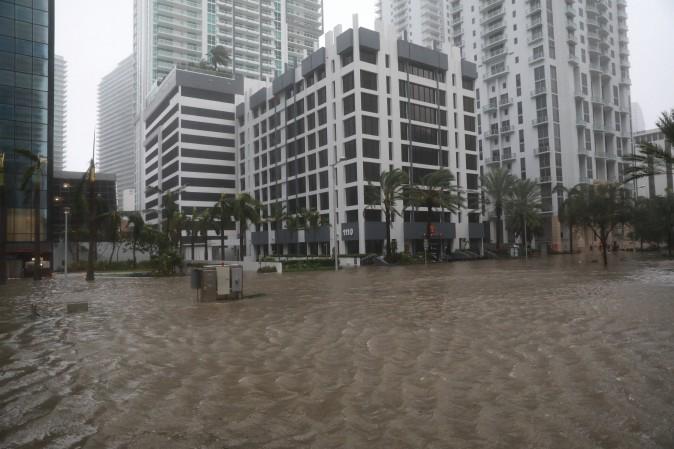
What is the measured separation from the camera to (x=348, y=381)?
239 inches

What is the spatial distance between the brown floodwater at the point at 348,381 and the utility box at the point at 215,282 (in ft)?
13.6

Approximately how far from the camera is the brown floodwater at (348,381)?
433cm

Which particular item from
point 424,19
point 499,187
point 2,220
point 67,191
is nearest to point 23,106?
point 2,220

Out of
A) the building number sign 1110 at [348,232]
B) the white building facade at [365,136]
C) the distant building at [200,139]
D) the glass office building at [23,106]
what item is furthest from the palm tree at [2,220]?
the distant building at [200,139]

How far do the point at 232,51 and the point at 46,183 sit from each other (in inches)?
3926

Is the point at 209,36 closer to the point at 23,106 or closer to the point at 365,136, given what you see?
the point at 365,136

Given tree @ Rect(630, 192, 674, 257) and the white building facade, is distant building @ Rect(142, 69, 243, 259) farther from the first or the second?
tree @ Rect(630, 192, 674, 257)

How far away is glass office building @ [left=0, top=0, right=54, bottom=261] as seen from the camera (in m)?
45.7

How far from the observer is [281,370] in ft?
22.1

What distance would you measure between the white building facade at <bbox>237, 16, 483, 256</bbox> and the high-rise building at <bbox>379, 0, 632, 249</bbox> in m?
19.0

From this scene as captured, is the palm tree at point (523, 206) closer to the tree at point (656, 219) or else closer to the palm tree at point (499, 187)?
the palm tree at point (499, 187)

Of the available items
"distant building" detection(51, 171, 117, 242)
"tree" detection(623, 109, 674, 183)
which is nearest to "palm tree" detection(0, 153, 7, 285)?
"tree" detection(623, 109, 674, 183)

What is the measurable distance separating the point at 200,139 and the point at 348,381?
94329 millimetres

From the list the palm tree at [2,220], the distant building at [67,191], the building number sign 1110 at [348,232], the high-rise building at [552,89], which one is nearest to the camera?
the palm tree at [2,220]
